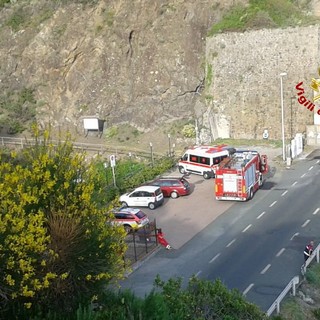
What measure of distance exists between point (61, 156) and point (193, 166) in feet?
80.4

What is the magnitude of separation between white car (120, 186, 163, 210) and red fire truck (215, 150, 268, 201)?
3339 millimetres

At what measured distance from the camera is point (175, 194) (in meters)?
36.5

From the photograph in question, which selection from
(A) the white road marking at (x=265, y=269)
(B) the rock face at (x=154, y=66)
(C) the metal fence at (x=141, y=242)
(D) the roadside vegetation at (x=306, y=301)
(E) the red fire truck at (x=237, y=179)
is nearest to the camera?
(D) the roadside vegetation at (x=306, y=301)

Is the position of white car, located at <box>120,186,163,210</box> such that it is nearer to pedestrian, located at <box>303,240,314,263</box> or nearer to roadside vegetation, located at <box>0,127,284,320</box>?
pedestrian, located at <box>303,240,314,263</box>

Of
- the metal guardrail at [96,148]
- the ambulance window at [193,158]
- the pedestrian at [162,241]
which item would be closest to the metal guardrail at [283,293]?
the pedestrian at [162,241]

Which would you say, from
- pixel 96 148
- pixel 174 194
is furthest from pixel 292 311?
pixel 96 148

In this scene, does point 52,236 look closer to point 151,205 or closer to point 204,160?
point 151,205

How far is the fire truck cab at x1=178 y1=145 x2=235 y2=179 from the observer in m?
40.0

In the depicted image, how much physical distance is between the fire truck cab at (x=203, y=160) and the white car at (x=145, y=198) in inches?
234

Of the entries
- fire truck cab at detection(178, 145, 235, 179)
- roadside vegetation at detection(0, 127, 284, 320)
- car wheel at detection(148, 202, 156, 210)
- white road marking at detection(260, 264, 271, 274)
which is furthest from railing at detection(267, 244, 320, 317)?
fire truck cab at detection(178, 145, 235, 179)

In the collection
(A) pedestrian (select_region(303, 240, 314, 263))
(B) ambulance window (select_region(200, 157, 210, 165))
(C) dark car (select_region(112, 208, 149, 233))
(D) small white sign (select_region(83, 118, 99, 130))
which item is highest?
(D) small white sign (select_region(83, 118, 99, 130))

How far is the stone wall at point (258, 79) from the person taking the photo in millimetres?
48250

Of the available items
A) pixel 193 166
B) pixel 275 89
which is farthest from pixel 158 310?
pixel 275 89

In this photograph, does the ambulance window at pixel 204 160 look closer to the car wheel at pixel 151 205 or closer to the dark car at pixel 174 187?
the dark car at pixel 174 187
